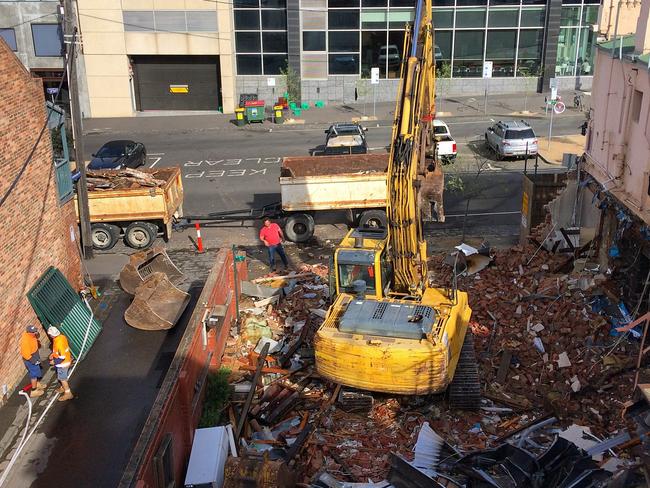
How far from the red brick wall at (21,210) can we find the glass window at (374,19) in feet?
104

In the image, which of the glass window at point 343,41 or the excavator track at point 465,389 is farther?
the glass window at point 343,41

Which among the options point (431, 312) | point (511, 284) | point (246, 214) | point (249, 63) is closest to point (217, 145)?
point (249, 63)

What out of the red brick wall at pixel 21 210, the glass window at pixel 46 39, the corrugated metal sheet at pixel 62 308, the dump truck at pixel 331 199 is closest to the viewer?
the red brick wall at pixel 21 210

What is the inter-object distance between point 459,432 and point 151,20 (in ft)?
123

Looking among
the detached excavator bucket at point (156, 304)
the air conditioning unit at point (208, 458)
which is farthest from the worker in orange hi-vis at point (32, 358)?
the air conditioning unit at point (208, 458)

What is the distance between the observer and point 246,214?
23.4 m

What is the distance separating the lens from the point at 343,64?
1772 inches

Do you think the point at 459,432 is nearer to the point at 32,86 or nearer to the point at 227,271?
the point at 227,271

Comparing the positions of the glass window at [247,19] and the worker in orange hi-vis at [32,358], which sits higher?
the glass window at [247,19]

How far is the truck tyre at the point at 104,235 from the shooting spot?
20828 mm

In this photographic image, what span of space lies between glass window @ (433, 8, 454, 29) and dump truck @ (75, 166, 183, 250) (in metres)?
28.4

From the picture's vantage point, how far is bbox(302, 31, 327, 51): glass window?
44000 mm

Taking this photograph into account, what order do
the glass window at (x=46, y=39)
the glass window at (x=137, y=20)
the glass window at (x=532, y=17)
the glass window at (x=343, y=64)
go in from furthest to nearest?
1. the glass window at (x=343, y=64)
2. the glass window at (x=532, y=17)
3. the glass window at (x=46, y=39)
4. the glass window at (x=137, y=20)

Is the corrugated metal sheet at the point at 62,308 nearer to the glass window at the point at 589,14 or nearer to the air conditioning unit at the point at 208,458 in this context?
the air conditioning unit at the point at 208,458
